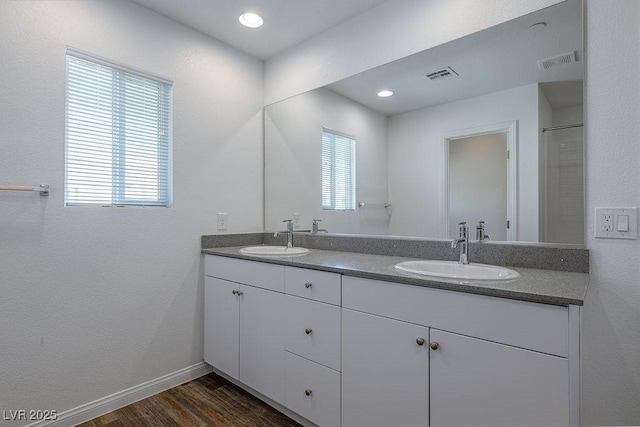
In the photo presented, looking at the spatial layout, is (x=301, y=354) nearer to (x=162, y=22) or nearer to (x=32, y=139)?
(x=32, y=139)

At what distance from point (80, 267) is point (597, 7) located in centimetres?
268

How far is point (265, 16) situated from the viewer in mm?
2102

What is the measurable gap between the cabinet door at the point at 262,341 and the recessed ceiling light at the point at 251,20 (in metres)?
1.69

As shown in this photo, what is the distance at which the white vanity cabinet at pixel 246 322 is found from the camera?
1794mm

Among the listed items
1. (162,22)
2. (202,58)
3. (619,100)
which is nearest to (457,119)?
(619,100)

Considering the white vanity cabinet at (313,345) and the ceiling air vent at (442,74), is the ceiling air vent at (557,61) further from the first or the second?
the white vanity cabinet at (313,345)

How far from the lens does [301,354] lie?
1662 mm

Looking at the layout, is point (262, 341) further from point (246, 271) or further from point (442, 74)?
point (442, 74)

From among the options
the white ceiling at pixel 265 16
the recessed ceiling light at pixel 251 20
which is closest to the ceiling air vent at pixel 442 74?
the white ceiling at pixel 265 16

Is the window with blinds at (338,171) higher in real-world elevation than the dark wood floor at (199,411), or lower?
higher

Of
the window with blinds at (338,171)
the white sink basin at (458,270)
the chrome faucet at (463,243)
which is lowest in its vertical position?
the white sink basin at (458,270)

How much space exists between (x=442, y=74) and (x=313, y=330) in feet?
4.99

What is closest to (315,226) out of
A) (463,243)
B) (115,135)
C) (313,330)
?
(313,330)

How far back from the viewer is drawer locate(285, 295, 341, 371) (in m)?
1.52
